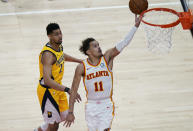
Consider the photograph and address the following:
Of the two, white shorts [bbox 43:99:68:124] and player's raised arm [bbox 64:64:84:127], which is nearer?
player's raised arm [bbox 64:64:84:127]

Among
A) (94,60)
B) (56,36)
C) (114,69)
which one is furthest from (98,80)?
(114,69)

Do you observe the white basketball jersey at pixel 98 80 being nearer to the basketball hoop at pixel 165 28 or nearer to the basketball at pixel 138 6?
the basketball at pixel 138 6

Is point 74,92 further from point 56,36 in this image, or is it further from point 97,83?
point 56,36

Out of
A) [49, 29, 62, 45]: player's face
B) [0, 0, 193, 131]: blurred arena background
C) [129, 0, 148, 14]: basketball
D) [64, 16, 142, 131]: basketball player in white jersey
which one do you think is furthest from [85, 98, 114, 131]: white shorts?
[129, 0, 148, 14]: basketball

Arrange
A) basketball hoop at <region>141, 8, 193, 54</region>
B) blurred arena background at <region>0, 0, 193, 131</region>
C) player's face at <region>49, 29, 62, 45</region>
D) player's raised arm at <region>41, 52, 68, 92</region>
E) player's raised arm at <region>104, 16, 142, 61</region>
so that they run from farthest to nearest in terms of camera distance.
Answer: blurred arena background at <region>0, 0, 193, 131</region>, basketball hoop at <region>141, 8, 193, 54</region>, player's face at <region>49, 29, 62, 45</region>, player's raised arm at <region>41, 52, 68, 92</region>, player's raised arm at <region>104, 16, 142, 61</region>

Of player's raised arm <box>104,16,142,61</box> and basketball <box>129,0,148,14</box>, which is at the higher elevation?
basketball <box>129,0,148,14</box>

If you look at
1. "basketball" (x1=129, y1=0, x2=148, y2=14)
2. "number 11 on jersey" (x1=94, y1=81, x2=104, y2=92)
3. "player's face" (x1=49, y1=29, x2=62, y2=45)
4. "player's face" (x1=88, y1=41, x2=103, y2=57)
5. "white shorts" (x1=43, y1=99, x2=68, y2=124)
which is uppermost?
"basketball" (x1=129, y1=0, x2=148, y2=14)

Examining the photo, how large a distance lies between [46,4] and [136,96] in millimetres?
3571

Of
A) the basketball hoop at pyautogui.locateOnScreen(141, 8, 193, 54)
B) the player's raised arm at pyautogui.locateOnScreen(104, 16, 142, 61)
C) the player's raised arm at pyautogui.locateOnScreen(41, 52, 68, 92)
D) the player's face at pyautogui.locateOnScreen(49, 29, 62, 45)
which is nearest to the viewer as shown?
the player's raised arm at pyautogui.locateOnScreen(104, 16, 142, 61)

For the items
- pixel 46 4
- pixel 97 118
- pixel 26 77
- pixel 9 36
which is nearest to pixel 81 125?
pixel 97 118

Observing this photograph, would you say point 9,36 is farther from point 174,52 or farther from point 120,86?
point 174,52

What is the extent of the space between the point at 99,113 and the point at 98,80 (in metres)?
0.33

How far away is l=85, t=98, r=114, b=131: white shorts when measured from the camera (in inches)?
145

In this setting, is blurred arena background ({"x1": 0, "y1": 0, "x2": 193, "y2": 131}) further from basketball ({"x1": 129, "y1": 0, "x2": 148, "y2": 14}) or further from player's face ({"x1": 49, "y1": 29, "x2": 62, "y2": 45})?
basketball ({"x1": 129, "y1": 0, "x2": 148, "y2": 14})
